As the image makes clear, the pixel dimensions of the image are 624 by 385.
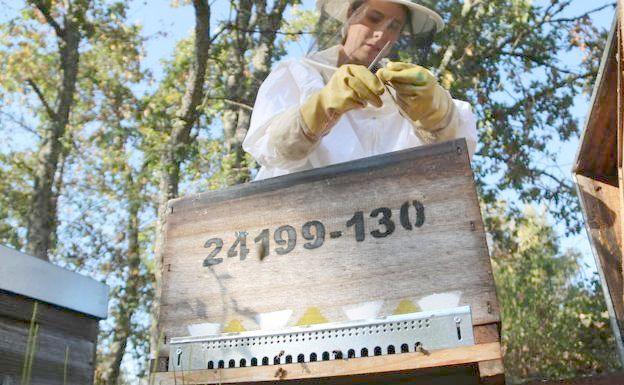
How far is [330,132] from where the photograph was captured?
195cm

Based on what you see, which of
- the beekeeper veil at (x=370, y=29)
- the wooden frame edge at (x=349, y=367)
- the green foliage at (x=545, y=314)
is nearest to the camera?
the wooden frame edge at (x=349, y=367)

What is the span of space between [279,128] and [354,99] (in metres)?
0.29

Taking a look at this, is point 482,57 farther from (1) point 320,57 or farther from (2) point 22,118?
(2) point 22,118

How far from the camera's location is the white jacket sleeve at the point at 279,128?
1.75 meters

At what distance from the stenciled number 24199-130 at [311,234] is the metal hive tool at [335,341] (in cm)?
21

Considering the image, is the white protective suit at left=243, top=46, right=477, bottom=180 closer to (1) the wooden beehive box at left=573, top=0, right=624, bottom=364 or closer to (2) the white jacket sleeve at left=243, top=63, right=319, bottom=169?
(2) the white jacket sleeve at left=243, top=63, right=319, bottom=169

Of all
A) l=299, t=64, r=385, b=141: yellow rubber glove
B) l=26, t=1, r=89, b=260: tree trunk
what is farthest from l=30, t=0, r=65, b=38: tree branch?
l=299, t=64, r=385, b=141: yellow rubber glove

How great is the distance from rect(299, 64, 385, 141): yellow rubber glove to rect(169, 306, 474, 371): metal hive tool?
1.88 ft

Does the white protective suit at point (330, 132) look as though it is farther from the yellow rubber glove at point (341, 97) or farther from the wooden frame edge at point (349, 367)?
the wooden frame edge at point (349, 367)

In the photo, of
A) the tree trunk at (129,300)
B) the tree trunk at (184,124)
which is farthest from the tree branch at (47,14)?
the tree trunk at (184,124)

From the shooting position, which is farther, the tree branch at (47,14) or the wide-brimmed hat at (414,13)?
the tree branch at (47,14)

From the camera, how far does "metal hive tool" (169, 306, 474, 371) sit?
4.03 feet

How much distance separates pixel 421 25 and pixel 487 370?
1.42 metres

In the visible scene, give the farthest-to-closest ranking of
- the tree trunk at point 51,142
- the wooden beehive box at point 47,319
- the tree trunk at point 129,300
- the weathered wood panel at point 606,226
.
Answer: the tree trunk at point 129,300 < the tree trunk at point 51,142 < the weathered wood panel at point 606,226 < the wooden beehive box at point 47,319
